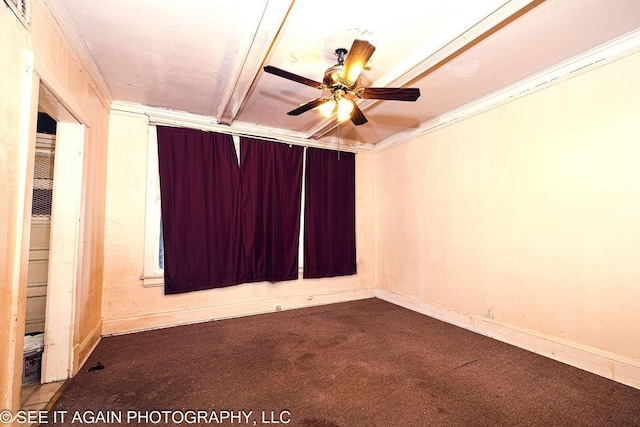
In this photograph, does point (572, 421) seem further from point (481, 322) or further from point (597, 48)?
point (597, 48)

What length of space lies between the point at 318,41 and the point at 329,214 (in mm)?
2541

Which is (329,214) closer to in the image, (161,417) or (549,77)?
(549,77)

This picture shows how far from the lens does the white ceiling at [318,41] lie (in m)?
1.75

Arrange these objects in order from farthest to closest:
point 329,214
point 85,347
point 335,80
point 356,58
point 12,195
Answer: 1. point 329,214
2. point 85,347
3. point 335,80
4. point 356,58
5. point 12,195

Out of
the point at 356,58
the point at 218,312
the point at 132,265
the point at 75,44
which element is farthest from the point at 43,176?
the point at 356,58

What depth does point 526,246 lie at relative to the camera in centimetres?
267

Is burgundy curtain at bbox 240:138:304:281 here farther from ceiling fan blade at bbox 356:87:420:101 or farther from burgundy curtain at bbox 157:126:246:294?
ceiling fan blade at bbox 356:87:420:101

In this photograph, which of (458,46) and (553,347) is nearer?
(458,46)

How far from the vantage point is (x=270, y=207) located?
12.3ft

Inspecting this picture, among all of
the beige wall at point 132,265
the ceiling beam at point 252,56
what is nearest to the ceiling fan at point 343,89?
the ceiling beam at point 252,56

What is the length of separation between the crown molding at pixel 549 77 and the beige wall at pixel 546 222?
53 millimetres

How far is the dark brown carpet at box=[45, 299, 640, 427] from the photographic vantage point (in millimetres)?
1706

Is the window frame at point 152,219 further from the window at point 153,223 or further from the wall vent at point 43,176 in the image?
the wall vent at point 43,176

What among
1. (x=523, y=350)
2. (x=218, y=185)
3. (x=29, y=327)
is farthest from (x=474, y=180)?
(x=29, y=327)
